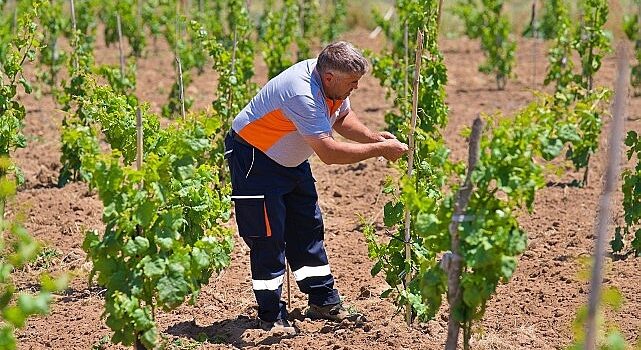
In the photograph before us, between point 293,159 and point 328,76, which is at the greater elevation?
point 328,76

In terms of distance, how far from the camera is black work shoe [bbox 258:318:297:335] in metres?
5.64

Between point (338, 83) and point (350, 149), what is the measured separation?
368mm

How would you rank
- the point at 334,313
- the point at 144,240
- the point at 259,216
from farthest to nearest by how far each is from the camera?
the point at 334,313
the point at 259,216
the point at 144,240

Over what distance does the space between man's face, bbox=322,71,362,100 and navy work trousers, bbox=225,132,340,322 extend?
492mm

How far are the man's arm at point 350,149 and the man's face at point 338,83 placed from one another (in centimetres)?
28

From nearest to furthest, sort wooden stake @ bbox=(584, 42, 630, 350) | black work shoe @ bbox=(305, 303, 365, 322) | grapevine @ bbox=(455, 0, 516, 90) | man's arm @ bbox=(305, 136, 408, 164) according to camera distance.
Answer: wooden stake @ bbox=(584, 42, 630, 350)
man's arm @ bbox=(305, 136, 408, 164)
black work shoe @ bbox=(305, 303, 365, 322)
grapevine @ bbox=(455, 0, 516, 90)

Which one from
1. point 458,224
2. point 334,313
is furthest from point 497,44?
point 458,224

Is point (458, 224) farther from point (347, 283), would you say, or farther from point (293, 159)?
point (347, 283)

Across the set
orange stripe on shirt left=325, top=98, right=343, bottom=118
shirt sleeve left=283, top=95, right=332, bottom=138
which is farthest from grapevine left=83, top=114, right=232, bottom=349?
orange stripe on shirt left=325, top=98, right=343, bottom=118

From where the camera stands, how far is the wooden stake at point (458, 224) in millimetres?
4258

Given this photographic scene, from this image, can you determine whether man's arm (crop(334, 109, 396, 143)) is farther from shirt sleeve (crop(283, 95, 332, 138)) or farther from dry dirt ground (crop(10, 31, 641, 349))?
dry dirt ground (crop(10, 31, 641, 349))

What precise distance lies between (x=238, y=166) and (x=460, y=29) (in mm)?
14262

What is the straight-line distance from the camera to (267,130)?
5512mm

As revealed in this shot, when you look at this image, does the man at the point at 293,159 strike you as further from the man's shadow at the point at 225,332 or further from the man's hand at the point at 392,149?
the man's shadow at the point at 225,332
